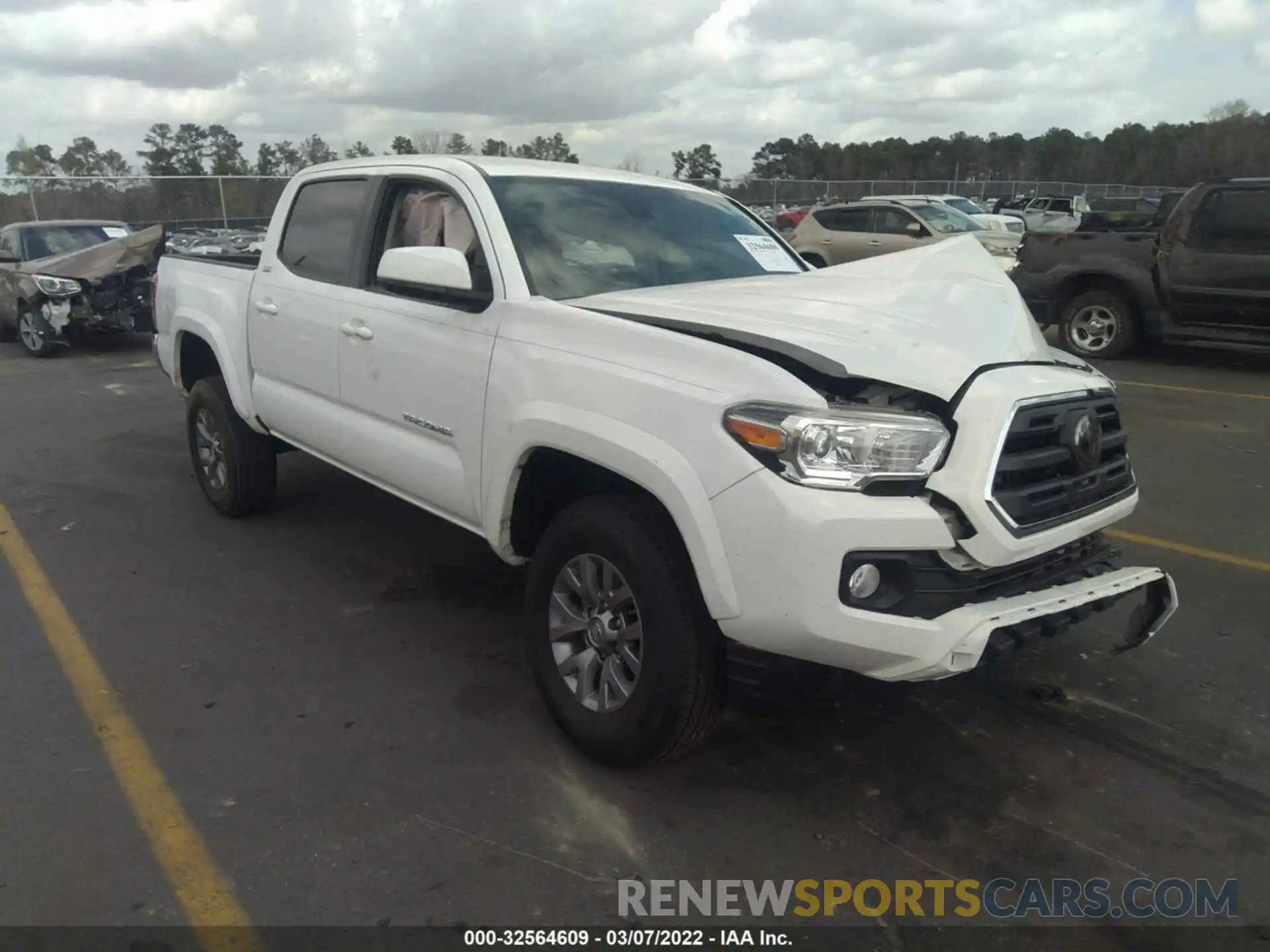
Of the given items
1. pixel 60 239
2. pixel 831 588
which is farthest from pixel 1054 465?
pixel 60 239

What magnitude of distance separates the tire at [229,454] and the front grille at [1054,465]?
416 centimetres

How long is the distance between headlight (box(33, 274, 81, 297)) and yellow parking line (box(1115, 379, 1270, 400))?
11.9m

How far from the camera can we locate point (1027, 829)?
9.60 ft

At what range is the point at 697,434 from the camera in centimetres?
271

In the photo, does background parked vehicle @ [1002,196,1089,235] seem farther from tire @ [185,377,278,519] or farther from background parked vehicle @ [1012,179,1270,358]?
tire @ [185,377,278,519]

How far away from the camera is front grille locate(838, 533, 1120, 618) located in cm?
258

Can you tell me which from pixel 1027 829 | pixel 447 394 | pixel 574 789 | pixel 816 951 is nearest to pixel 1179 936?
pixel 1027 829

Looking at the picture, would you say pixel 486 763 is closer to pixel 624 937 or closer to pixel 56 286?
pixel 624 937

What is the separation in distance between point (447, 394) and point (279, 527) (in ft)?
8.06

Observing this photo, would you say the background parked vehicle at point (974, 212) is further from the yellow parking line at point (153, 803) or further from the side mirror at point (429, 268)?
the yellow parking line at point (153, 803)

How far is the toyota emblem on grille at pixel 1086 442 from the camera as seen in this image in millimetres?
2963

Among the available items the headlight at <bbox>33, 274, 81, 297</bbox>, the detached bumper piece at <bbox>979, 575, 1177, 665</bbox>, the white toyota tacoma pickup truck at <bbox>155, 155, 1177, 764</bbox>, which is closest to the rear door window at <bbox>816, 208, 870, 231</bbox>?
the headlight at <bbox>33, 274, 81, 297</bbox>

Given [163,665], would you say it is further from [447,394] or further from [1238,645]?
[1238,645]

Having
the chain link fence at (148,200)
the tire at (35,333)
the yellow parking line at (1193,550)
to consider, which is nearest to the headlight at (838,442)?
the yellow parking line at (1193,550)
